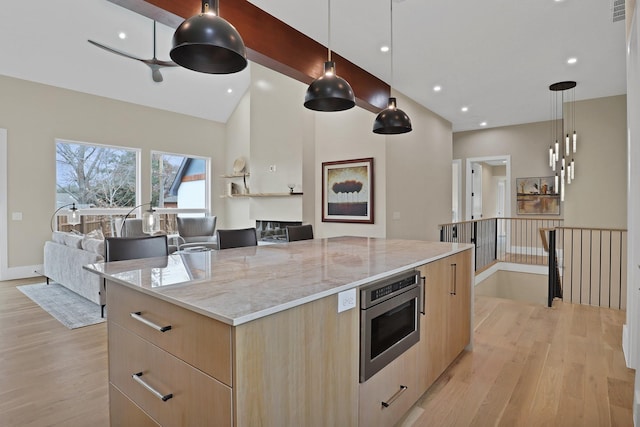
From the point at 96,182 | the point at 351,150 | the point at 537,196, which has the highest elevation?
the point at 351,150

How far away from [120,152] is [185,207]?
6.17ft

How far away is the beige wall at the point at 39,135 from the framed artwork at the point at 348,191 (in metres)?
4.55

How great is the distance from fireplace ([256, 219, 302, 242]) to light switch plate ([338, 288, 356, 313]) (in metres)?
4.67

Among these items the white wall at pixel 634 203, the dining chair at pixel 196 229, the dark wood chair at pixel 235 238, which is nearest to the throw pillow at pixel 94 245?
the dark wood chair at pixel 235 238

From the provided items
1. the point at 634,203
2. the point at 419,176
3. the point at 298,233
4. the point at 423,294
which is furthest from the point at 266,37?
the point at 419,176

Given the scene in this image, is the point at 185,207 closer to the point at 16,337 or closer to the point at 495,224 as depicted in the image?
the point at 16,337

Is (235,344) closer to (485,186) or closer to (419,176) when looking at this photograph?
(419,176)

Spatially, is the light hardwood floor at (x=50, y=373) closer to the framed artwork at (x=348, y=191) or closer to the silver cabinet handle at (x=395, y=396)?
the silver cabinet handle at (x=395, y=396)

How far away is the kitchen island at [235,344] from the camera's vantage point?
1077 millimetres

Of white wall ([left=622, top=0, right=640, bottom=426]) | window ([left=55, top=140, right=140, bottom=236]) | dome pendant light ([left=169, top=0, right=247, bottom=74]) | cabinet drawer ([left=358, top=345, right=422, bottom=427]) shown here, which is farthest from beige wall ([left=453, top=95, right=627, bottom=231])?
window ([left=55, top=140, right=140, bottom=236])

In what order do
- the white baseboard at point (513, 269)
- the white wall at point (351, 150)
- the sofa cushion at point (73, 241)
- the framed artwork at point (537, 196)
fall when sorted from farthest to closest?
the framed artwork at point (537, 196)
the white baseboard at point (513, 269)
the white wall at point (351, 150)
the sofa cushion at point (73, 241)

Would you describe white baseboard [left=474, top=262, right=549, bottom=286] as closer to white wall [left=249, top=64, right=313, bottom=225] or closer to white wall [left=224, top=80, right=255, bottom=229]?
white wall [left=249, top=64, right=313, bottom=225]

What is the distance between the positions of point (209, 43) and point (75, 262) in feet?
14.0

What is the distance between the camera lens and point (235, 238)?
309 cm
